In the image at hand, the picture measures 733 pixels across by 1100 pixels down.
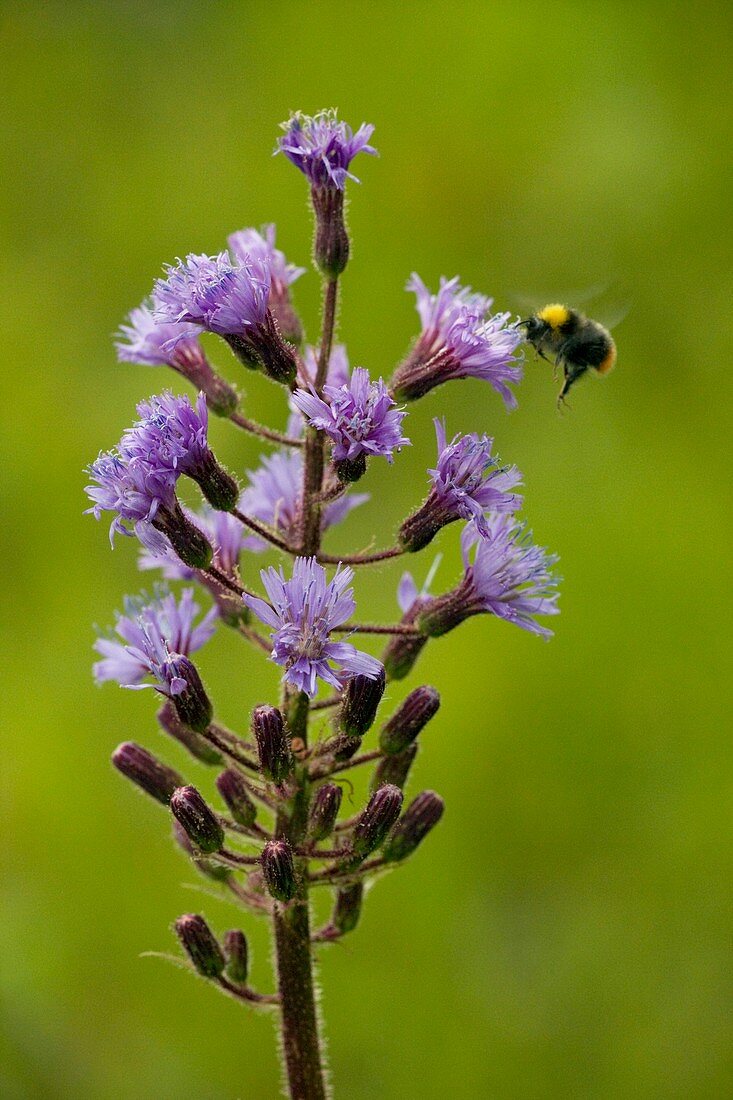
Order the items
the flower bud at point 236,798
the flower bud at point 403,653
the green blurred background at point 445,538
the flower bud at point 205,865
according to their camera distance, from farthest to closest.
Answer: the green blurred background at point 445,538 → the flower bud at point 403,653 → the flower bud at point 205,865 → the flower bud at point 236,798

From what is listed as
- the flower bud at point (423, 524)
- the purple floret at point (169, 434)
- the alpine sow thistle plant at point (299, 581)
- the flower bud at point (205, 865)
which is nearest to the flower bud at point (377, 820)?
the alpine sow thistle plant at point (299, 581)

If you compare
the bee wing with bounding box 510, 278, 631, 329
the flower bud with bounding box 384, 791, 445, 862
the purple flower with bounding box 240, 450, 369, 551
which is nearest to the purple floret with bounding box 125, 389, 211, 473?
the purple flower with bounding box 240, 450, 369, 551

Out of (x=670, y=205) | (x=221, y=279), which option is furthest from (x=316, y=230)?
(x=670, y=205)

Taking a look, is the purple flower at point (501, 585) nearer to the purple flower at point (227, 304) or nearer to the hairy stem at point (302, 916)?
the hairy stem at point (302, 916)

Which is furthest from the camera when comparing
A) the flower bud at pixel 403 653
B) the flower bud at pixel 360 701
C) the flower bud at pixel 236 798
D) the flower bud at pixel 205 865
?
the flower bud at pixel 403 653

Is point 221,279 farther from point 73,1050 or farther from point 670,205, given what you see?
point 670,205

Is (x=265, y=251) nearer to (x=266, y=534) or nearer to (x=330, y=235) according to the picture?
(x=330, y=235)
